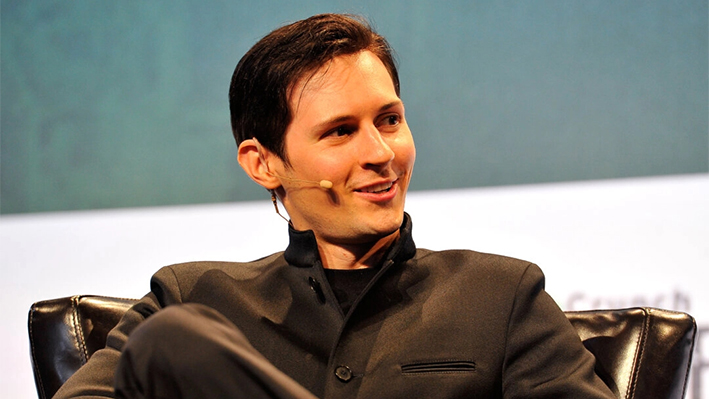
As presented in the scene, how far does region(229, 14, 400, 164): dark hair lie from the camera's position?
1.30 metres

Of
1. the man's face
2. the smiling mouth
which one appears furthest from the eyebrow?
the smiling mouth

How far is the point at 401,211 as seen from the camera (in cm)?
128

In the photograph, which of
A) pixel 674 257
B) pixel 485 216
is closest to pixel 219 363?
pixel 485 216

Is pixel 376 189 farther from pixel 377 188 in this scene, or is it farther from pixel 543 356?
pixel 543 356

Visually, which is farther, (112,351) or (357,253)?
(357,253)

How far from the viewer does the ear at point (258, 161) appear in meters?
1.38

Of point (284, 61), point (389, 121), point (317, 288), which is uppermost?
point (284, 61)

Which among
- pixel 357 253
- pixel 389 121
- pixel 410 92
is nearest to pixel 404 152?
A: pixel 389 121

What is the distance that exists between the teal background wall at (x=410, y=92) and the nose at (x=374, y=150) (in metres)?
0.69

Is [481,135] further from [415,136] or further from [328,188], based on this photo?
[328,188]

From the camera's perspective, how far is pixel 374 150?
1.23 meters

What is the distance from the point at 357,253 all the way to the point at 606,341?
18.4 inches

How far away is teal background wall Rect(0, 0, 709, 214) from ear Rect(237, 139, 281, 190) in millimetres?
606

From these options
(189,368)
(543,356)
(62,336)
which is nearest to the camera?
(189,368)
